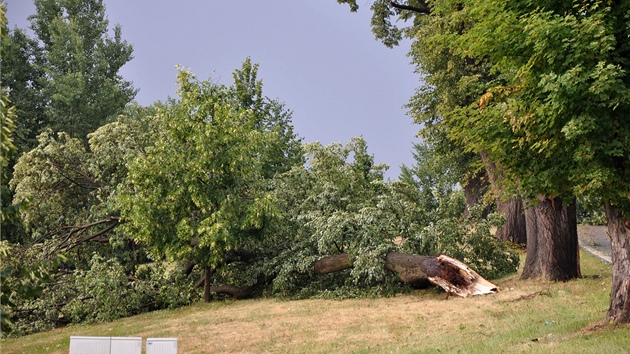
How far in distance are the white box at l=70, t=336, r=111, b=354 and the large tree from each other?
23.9 feet

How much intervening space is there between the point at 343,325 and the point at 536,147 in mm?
6274

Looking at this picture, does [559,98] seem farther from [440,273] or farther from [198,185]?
[198,185]

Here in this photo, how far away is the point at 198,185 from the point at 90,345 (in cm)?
1186

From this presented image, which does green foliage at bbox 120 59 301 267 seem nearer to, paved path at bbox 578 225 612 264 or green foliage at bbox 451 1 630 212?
green foliage at bbox 451 1 630 212

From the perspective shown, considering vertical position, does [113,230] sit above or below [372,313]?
above

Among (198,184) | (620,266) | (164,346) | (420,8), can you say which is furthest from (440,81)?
(164,346)

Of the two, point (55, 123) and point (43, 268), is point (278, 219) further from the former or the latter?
point (55, 123)

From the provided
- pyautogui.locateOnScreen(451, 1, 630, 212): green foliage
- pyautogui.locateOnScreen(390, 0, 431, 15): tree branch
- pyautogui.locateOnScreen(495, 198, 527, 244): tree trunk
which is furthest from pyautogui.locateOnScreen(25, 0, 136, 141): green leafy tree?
pyautogui.locateOnScreen(451, 1, 630, 212): green foliage

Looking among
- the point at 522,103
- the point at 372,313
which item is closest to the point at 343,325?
the point at 372,313

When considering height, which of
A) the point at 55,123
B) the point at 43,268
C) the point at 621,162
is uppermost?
the point at 55,123

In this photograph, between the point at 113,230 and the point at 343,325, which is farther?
the point at 113,230

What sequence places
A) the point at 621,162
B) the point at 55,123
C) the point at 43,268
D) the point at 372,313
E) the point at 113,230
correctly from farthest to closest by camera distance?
1. the point at 55,123
2. the point at 113,230
3. the point at 372,313
4. the point at 621,162
5. the point at 43,268

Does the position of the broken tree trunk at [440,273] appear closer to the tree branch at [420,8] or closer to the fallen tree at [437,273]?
the fallen tree at [437,273]

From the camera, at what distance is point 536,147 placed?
11.4 meters
